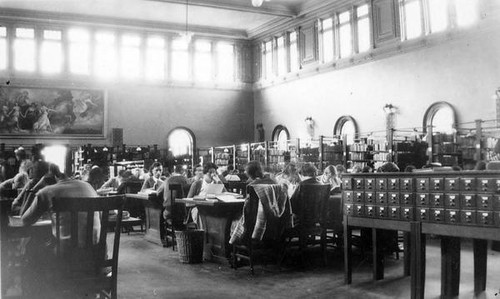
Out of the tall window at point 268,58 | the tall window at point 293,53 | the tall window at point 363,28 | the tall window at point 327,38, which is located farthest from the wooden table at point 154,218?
the tall window at point 268,58

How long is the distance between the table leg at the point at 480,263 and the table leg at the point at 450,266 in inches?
12.7

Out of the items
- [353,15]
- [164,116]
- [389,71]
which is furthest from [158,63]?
[389,71]

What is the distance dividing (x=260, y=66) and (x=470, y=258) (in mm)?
16906

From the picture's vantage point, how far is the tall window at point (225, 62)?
23.1m

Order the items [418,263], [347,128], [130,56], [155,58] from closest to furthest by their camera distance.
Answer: [418,263] → [347,128] → [130,56] → [155,58]

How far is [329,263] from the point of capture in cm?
708

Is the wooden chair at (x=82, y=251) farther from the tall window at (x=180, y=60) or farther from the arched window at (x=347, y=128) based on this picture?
the tall window at (x=180, y=60)

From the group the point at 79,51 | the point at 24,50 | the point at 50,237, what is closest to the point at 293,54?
the point at 79,51

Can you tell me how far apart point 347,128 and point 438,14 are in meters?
4.99

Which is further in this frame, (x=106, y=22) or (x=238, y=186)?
(x=106, y=22)

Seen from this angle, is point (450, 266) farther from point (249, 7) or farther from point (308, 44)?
point (249, 7)

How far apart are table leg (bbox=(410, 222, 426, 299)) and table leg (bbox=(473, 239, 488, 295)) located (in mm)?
826

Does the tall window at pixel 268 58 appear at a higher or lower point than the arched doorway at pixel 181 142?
higher

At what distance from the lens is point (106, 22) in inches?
829
